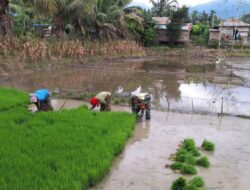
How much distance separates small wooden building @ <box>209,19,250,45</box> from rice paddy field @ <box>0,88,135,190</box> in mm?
34155

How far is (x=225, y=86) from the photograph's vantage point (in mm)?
16812

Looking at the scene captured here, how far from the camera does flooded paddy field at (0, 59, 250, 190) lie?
5.97 metres

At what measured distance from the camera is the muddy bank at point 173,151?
18.7 feet

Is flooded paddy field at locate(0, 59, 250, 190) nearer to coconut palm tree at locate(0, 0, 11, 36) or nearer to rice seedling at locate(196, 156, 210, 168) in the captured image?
rice seedling at locate(196, 156, 210, 168)

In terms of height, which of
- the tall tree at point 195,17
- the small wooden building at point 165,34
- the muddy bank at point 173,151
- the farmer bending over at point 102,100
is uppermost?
the tall tree at point 195,17

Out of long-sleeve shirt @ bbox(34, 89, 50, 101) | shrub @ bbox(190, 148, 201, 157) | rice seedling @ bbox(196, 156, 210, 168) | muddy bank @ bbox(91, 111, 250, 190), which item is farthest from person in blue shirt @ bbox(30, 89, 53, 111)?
rice seedling @ bbox(196, 156, 210, 168)

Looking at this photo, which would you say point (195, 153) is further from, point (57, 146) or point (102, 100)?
point (102, 100)

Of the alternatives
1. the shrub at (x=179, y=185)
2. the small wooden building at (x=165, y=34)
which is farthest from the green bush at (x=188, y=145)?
the small wooden building at (x=165, y=34)

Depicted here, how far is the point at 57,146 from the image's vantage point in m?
6.41

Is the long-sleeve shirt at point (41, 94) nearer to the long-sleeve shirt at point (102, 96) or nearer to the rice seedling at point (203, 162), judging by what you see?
the long-sleeve shirt at point (102, 96)

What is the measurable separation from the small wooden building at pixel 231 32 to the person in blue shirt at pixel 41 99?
33.7m

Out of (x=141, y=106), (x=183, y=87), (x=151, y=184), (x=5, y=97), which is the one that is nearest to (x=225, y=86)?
(x=183, y=87)

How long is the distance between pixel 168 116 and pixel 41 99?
3551mm

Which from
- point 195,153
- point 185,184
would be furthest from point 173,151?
point 185,184
